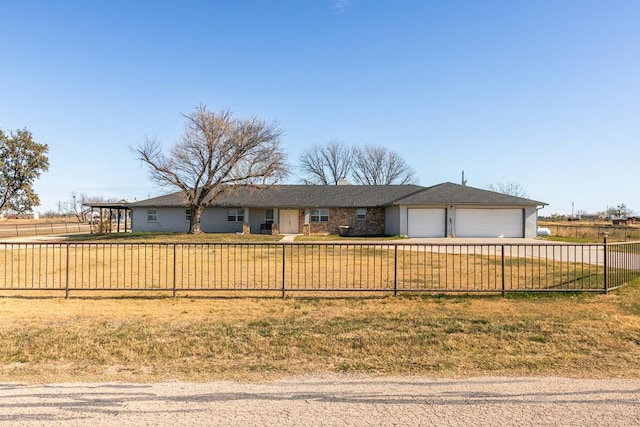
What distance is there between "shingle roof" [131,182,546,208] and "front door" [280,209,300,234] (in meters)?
0.82

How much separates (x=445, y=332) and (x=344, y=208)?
2781 centimetres

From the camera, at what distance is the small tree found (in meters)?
37.9

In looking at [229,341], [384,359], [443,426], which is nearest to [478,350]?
[384,359]

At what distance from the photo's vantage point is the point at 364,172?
62156 millimetres

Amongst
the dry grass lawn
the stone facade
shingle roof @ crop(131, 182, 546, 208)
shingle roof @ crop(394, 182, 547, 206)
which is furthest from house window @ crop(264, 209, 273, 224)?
the dry grass lawn

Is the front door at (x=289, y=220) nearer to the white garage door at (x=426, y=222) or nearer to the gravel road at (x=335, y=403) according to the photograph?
the white garage door at (x=426, y=222)

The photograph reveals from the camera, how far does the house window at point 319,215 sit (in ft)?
111

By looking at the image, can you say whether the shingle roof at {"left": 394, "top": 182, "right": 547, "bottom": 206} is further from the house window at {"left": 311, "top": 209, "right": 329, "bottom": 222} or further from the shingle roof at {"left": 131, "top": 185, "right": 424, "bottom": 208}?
the house window at {"left": 311, "top": 209, "right": 329, "bottom": 222}

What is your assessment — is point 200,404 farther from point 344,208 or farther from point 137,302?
point 344,208

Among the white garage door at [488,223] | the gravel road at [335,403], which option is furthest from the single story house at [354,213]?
the gravel road at [335,403]

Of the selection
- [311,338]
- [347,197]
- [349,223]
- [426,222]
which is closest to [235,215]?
[349,223]

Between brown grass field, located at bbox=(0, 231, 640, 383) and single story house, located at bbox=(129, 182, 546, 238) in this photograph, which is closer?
brown grass field, located at bbox=(0, 231, 640, 383)

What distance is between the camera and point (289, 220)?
111 feet

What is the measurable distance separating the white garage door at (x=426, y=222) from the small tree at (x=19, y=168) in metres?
35.1
